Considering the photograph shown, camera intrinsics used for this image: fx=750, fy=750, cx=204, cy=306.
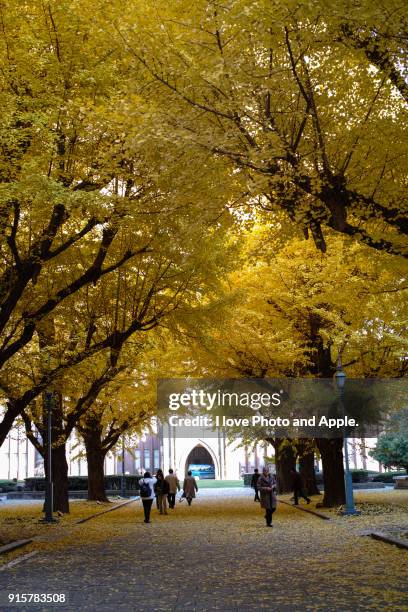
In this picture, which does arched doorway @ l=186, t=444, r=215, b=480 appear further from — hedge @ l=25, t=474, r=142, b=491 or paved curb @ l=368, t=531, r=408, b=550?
paved curb @ l=368, t=531, r=408, b=550

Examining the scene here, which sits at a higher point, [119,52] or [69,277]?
[119,52]

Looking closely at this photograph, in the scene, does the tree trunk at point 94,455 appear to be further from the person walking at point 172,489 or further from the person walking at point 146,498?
the person walking at point 146,498

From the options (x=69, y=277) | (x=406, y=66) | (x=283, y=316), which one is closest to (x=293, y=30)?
(x=406, y=66)

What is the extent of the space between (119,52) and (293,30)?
468cm

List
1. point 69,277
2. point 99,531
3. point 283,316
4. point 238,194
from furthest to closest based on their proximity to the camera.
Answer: point 283,316 → point 99,531 → point 69,277 → point 238,194

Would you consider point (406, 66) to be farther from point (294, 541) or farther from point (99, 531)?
point (99, 531)

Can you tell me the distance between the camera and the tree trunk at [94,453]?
34969mm

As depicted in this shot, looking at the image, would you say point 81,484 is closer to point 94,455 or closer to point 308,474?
point 94,455

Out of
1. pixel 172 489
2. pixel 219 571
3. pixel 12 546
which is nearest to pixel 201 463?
pixel 172 489

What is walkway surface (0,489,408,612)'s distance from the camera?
328 inches

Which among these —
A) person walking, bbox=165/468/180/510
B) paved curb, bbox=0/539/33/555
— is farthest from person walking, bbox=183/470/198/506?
paved curb, bbox=0/539/33/555

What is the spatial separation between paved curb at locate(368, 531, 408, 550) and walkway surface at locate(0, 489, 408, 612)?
0.20 metres

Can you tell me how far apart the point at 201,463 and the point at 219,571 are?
9180cm

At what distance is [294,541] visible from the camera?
15281 millimetres
